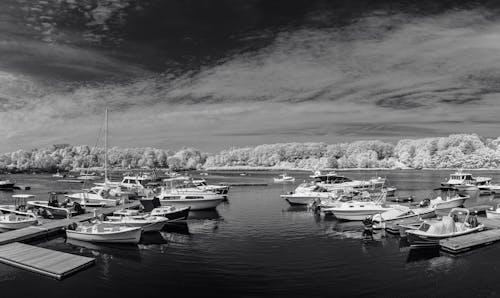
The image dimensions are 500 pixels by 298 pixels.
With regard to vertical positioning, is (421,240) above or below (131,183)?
below

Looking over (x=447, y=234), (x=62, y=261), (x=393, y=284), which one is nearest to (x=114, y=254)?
(x=62, y=261)

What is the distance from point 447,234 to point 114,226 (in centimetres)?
2876

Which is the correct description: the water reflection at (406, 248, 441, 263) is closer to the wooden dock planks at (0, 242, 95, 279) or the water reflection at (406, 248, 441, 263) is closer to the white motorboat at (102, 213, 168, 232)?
the white motorboat at (102, 213, 168, 232)

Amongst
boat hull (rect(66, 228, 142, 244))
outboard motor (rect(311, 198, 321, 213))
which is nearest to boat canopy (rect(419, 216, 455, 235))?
outboard motor (rect(311, 198, 321, 213))

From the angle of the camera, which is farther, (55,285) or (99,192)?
(99,192)

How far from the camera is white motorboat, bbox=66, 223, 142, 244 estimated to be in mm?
33562

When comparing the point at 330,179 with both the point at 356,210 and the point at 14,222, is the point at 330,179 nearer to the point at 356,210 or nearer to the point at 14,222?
the point at 356,210

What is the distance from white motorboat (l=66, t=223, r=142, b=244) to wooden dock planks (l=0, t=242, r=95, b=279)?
460 cm

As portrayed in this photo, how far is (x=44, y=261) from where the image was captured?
1070 inches

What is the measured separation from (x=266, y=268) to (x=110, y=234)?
47.5ft

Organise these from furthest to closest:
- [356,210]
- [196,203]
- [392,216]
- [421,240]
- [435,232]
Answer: [196,203], [356,210], [392,216], [435,232], [421,240]

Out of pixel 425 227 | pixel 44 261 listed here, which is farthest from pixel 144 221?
pixel 425 227

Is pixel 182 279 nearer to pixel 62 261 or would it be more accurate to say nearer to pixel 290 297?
pixel 290 297

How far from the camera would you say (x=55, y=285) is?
23.8 metres
